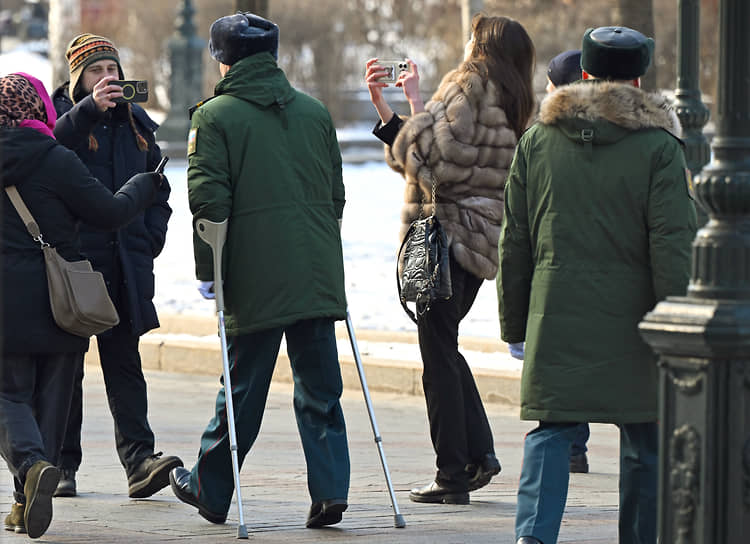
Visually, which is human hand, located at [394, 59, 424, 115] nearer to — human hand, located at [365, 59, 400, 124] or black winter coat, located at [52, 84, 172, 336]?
human hand, located at [365, 59, 400, 124]

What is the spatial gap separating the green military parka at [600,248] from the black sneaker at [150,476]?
2145 millimetres

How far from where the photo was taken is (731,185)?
4617 mm

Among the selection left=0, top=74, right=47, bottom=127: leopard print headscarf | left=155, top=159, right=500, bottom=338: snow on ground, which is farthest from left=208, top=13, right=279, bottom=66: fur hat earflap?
left=155, top=159, right=500, bottom=338: snow on ground

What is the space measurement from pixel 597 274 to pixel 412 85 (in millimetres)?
2074

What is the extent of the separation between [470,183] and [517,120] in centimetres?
37

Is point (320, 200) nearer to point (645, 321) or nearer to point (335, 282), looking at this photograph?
point (335, 282)

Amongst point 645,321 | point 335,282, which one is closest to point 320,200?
point 335,282

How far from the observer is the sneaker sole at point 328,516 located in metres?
6.34

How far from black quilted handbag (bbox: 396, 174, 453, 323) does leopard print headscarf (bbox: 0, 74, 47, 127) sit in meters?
1.70

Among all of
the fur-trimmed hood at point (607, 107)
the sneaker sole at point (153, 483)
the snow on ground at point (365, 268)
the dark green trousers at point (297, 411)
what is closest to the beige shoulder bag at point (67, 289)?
the dark green trousers at point (297, 411)

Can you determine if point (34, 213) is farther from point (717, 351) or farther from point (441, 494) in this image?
point (717, 351)

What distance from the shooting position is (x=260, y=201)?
20.7 ft

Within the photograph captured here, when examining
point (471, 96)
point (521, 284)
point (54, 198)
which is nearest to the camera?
point (521, 284)

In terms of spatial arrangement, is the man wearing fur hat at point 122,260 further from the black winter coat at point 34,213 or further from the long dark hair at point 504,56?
the long dark hair at point 504,56
